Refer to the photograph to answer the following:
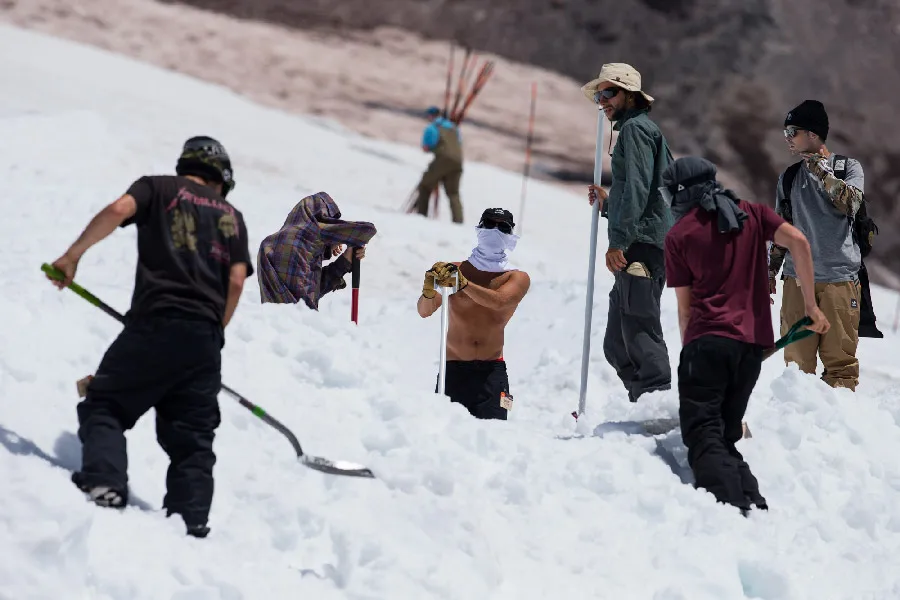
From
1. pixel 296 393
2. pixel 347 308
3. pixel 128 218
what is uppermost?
pixel 128 218

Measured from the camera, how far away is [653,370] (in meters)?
5.89

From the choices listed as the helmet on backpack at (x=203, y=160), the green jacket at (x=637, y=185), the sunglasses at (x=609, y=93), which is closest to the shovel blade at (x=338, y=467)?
the helmet on backpack at (x=203, y=160)

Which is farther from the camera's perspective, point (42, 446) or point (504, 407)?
point (504, 407)

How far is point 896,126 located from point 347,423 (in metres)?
19.3

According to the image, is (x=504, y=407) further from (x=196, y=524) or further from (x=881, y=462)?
(x=196, y=524)

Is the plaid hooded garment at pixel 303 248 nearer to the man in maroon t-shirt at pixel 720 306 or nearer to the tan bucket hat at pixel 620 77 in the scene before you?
the tan bucket hat at pixel 620 77

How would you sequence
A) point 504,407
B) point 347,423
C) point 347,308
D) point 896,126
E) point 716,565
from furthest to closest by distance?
1. point 896,126
2. point 347,308
3. point 504,407
4. point 347,423
5. point 716,565

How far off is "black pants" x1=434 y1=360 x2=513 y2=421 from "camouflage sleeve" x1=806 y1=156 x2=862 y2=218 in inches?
71.8

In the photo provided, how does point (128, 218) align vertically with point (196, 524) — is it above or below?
above

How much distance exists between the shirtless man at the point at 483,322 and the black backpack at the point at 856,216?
143cm

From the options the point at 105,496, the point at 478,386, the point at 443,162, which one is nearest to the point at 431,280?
the point at 478,386

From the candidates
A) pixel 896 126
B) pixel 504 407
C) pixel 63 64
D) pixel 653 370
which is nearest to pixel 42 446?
pixel 504 407

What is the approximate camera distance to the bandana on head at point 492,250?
5781mm

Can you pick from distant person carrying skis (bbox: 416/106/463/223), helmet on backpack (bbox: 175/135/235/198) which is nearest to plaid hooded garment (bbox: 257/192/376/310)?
helmet on backpack (bbox: 175/135/235/198)
